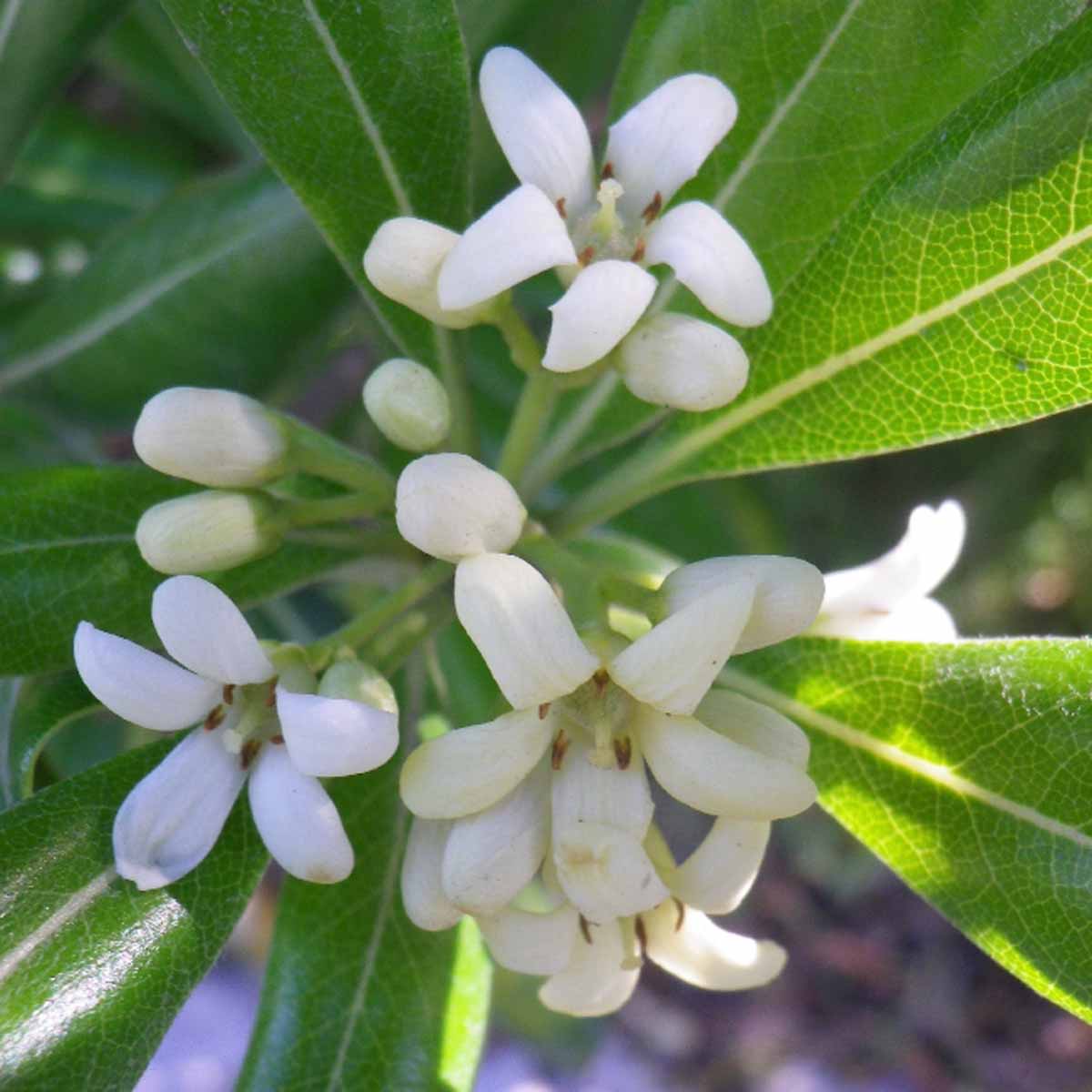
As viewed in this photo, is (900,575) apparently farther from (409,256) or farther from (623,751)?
(409,256)

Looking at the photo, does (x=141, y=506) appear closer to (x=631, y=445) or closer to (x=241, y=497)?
(x=241, y=497)

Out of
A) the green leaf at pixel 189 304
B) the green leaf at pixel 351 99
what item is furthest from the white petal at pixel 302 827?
the green leaf at pixel 189 304

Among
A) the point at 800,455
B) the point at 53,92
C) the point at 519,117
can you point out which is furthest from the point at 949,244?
the point at 53,92

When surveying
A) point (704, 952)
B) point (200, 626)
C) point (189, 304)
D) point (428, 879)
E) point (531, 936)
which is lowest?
point (704, 952)

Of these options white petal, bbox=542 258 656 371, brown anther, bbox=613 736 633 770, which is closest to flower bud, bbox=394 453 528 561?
white petal, bbox=542 258 656 371

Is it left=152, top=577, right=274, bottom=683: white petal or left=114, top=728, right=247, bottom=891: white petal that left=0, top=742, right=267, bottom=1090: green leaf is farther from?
left=152, top=577, right=274, bottom=683: white petal

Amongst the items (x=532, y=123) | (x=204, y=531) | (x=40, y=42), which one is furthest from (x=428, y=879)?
(x=40, y=42)
